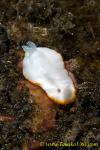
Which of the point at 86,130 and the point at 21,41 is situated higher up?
the point at 21,41

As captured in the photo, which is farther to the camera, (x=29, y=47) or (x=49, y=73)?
(x=29, y=47)

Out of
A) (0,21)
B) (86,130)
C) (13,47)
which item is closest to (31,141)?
(86,130)

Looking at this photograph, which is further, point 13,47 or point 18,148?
point 13,47

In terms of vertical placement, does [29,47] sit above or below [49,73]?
above

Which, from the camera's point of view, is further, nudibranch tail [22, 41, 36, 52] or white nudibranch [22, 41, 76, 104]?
nudibranch tail [22, 41, 36, 52]

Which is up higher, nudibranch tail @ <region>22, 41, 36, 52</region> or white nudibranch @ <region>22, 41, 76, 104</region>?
nudibranch tail @ <region>22, 41, 36, 52</region>

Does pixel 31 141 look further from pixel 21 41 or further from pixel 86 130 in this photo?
pixel 21 41
